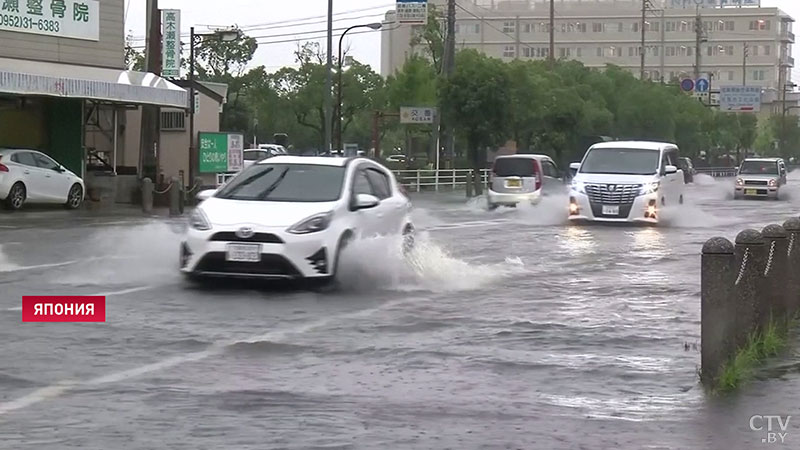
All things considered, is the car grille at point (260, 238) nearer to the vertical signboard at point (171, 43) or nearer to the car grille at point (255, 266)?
the car grille at point (255, 266)

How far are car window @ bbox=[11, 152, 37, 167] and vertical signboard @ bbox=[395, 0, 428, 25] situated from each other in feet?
71.2

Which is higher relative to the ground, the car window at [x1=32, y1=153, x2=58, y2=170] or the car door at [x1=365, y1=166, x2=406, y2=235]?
the car window at [x1=32, y1=153, x2=58, y2=170]

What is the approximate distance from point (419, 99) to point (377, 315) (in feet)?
170

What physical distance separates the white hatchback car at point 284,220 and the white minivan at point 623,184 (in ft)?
41.3

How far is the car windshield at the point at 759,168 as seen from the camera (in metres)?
49.4

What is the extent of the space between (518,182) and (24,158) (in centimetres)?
1369

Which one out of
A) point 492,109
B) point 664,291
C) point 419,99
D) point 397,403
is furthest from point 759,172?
point 397,403

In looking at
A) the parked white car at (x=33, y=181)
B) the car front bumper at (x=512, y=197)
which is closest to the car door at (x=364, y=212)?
the parked white car at (x=33, y=181)

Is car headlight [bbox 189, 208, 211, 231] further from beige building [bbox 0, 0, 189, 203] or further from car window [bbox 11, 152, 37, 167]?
beige building [bbox 0, 0, 189, 203]

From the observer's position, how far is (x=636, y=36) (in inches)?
5561

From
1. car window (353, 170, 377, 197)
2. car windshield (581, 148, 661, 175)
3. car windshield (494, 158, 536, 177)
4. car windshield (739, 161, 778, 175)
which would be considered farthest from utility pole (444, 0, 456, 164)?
car window (353, 170, 377, 197)

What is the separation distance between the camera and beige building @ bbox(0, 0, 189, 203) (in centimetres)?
3102

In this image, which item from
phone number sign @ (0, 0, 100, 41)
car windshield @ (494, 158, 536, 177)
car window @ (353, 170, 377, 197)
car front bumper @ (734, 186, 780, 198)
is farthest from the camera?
car front bumper @ (734, 186, 780, 198)

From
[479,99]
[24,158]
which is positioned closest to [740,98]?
[479,99]
